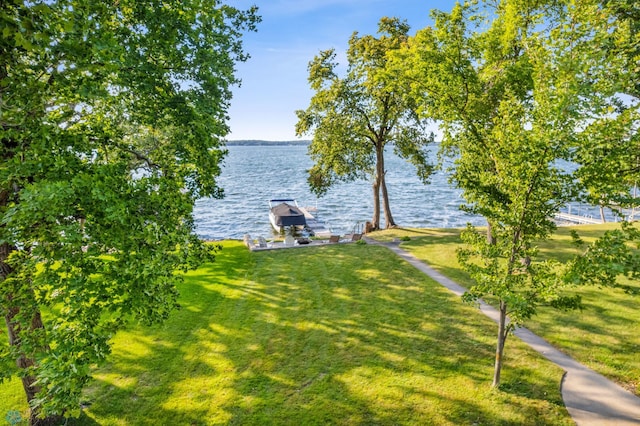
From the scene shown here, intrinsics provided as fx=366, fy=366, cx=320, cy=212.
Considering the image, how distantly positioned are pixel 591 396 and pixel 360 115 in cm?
2370

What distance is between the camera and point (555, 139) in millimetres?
7488

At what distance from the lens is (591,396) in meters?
9.14

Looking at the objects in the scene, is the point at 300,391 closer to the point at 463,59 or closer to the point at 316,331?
the point at 316,331

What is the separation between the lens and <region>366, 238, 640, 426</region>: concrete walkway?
27.4ft

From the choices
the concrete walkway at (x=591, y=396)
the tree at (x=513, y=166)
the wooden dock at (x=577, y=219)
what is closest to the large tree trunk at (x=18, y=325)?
the tree at (x=513, y=166)

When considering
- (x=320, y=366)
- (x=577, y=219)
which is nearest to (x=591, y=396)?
(x=320, y=366)

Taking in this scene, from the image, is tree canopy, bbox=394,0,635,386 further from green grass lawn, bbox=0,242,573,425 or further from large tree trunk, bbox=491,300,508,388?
green grass lawn, bbox=0,242,573,425

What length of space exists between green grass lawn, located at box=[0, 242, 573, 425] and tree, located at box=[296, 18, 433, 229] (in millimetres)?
15307

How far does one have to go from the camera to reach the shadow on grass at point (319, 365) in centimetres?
889

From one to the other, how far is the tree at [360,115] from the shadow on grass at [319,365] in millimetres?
15290

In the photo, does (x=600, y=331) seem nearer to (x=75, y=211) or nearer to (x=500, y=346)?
(x=500, y=346)

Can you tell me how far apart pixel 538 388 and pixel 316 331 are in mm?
6742

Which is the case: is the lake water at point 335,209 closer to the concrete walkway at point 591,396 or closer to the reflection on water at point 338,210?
the reflection on water at point 338,210

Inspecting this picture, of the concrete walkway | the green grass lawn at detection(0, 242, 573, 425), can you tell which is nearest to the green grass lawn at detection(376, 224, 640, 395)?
the concrete walkway
